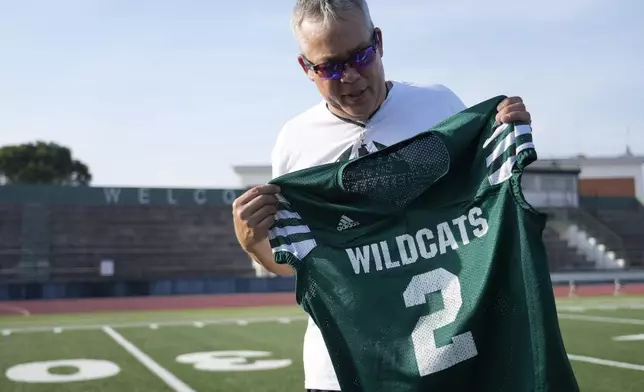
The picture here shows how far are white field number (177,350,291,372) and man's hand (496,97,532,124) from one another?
19.5ft

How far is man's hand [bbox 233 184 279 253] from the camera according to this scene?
245cm

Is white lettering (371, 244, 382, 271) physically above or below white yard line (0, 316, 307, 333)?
above

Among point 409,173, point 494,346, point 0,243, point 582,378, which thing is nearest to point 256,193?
point 409,173

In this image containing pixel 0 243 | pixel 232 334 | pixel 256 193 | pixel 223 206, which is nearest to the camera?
pixel 256 193

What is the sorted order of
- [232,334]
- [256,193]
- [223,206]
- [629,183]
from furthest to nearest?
1. [629,183]
2. [223,206]
3. [232,334]
4. [256,193]

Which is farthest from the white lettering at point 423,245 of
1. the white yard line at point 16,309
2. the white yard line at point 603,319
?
the white yard line at point 16,309

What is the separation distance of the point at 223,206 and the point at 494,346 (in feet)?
107

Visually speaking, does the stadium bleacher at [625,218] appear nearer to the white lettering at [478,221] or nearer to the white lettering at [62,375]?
the white lettering at [62,375]

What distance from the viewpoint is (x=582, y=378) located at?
6828 mm

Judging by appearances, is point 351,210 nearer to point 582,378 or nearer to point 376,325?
point 376,325

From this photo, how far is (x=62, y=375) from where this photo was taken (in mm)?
7633

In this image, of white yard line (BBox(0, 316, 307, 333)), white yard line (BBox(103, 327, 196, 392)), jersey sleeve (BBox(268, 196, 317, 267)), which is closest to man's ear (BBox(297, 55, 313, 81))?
jersey sleeve (BBox(268, 196, 317, 267))

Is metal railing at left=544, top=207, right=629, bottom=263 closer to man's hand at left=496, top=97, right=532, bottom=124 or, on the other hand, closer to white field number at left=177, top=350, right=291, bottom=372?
white field number at left=177, top=350, right=291, bottom=372

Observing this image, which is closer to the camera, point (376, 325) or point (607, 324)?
point (376, 325)
